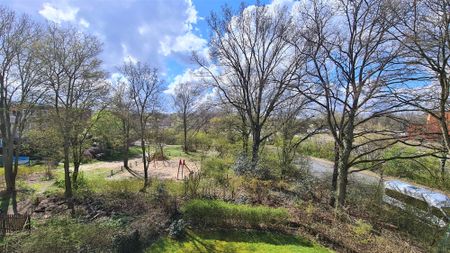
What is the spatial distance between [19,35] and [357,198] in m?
17.5

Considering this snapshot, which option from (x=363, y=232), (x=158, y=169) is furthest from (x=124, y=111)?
(x=363, y=232)

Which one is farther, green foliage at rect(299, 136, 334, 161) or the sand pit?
green foliage at rect(299, 136, 334, 161)

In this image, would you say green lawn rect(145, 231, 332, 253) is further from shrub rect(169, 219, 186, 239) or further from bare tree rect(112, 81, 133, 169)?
bare tree rect(112, 81, 133, 169)

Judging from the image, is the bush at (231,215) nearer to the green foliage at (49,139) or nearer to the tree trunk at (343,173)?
the tree trunk at (343,173)

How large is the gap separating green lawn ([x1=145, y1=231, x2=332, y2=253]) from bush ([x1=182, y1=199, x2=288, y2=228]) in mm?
395

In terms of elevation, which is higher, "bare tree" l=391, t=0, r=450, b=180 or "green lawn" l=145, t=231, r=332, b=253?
"bare tree" l=391, t=0, r=450, b=180

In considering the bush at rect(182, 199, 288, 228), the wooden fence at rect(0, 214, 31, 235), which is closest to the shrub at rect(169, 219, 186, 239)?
the bush at rect(182, 199, 288, 228)

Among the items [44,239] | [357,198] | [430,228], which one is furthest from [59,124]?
[430,228]

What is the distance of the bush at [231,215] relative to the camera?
976cm

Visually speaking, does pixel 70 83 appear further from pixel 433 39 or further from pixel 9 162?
pixel 433 39

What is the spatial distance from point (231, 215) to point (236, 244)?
44.8 inches

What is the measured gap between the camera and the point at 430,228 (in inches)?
354

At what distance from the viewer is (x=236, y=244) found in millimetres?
8898

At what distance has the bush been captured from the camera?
976 centimetres
